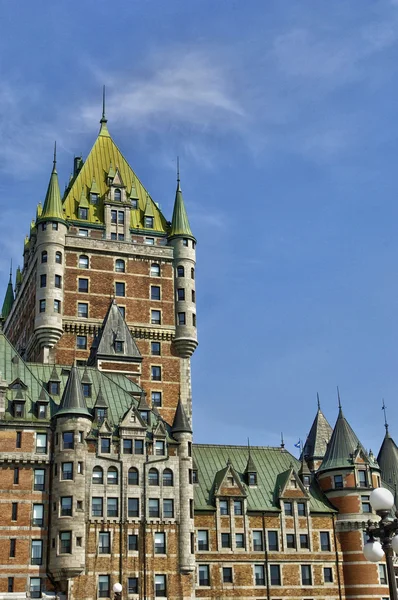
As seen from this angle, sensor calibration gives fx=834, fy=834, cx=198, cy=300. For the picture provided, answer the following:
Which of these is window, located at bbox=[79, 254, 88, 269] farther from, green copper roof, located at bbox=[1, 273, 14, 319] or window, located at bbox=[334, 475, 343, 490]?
window, located at bbox=[334, 475, 343, 490]

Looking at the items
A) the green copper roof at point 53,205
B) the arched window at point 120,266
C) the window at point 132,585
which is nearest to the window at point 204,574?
the window at point 132,585

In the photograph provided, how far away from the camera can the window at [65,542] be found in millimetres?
69812

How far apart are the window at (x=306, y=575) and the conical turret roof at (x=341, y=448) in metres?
11.2

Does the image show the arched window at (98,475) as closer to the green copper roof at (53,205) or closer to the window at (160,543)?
the window at (160,543)

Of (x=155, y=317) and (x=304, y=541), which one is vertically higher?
(x=155, y=317)

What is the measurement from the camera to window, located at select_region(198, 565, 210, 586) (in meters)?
80.9

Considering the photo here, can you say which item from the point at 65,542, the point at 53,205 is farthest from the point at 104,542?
the point at 53,205

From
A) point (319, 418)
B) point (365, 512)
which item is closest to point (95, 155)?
point (319, 418)

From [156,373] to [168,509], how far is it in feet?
79.0

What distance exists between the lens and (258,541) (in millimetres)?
84062

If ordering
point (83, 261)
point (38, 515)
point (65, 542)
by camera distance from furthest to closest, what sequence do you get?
1. point (83, 261)
2. point (38, 515)
3. point (65, 542)

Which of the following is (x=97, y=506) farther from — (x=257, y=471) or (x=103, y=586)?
(x=257, y=471)

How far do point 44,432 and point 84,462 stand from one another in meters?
4.52

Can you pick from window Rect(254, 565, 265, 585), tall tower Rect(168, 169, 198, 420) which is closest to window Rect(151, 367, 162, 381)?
tall tower Rect(168, 169, 198, 420)
